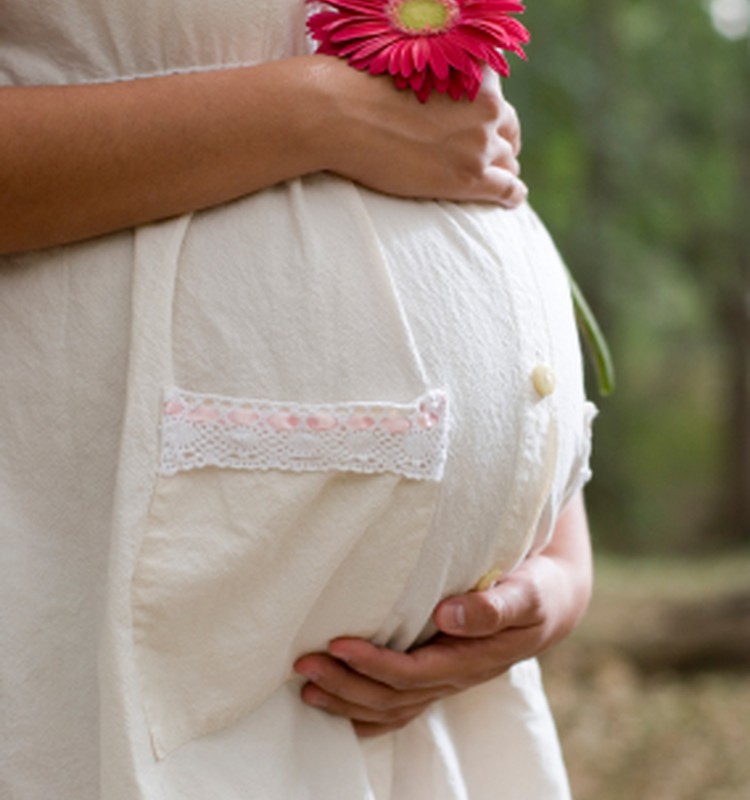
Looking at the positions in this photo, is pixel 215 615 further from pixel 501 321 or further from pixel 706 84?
pixel 706 84

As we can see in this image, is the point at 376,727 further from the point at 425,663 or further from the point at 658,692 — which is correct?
the point at 658,692

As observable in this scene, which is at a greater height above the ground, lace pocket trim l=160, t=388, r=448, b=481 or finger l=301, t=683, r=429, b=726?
lace pocket trim l=160, t=388, r=448, b=481

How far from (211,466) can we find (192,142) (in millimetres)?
262

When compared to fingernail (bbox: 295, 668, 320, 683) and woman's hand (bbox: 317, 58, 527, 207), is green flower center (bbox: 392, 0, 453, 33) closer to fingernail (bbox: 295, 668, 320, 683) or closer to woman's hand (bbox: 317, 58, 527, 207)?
woman's hand (bbox: 317, 58, 527, 207)

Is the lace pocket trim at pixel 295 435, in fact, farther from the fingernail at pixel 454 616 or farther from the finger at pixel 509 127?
the finger at pixel 509 127

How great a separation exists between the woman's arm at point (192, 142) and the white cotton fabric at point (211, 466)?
30mm

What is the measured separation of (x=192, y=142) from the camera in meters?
0.95

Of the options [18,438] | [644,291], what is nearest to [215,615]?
[18,438]

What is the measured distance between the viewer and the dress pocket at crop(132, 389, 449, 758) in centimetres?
94

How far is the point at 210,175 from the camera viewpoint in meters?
0.96

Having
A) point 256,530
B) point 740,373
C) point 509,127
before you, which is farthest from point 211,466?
point 740,373

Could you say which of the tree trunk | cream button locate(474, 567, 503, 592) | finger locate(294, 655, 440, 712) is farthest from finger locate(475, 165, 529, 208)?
the tree trunk

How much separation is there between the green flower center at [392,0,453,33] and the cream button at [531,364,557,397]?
0.31 metres

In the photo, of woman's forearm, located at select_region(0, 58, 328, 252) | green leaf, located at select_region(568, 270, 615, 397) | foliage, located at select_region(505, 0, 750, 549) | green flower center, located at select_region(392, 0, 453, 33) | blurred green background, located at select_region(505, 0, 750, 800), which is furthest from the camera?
foliage, located at select_region(505, 0, 750, 549)
